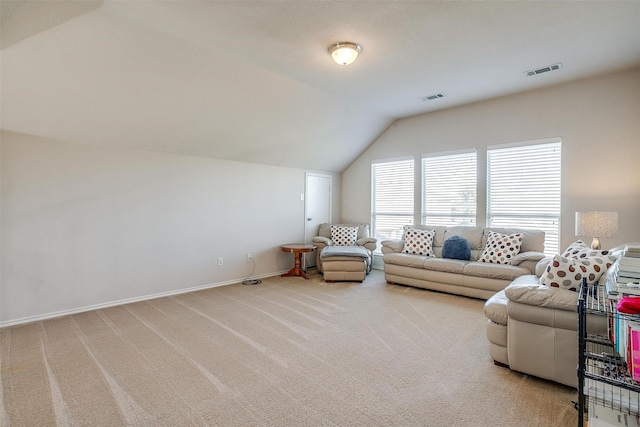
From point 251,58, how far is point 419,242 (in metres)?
3.81

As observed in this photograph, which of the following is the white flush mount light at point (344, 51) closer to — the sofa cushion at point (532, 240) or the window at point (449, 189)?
the window at point (449, 189)

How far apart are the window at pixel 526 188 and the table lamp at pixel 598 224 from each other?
36.2 inches

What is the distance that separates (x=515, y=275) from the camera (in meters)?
3.93

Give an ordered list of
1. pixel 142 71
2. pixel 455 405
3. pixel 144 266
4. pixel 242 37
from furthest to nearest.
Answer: pixel 144 266, pixel 142 71, pixel 242 37, pixel 455 405

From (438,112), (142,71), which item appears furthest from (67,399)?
(438,112)

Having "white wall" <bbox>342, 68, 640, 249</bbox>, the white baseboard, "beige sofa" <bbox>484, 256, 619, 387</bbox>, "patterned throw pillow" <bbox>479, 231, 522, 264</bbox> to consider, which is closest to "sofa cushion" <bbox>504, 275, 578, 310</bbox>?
"beige sofa" <bbox>484, 256, 619, 387</bbox>

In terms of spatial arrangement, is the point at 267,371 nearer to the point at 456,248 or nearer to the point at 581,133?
the point at 456,248

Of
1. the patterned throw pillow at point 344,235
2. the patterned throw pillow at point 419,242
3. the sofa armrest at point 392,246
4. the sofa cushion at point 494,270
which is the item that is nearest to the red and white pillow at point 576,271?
the sofa cushion at point 494,270

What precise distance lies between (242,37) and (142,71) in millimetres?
1149

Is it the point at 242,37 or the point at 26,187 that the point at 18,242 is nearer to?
the point at 26,187

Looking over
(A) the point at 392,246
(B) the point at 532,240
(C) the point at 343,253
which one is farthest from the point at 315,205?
(B) the point at 532,240

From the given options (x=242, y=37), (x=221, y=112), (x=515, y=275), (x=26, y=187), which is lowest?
(x=515, y=275)

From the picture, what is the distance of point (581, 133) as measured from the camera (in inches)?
165

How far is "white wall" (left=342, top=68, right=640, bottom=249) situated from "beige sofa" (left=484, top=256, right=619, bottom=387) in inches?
101
